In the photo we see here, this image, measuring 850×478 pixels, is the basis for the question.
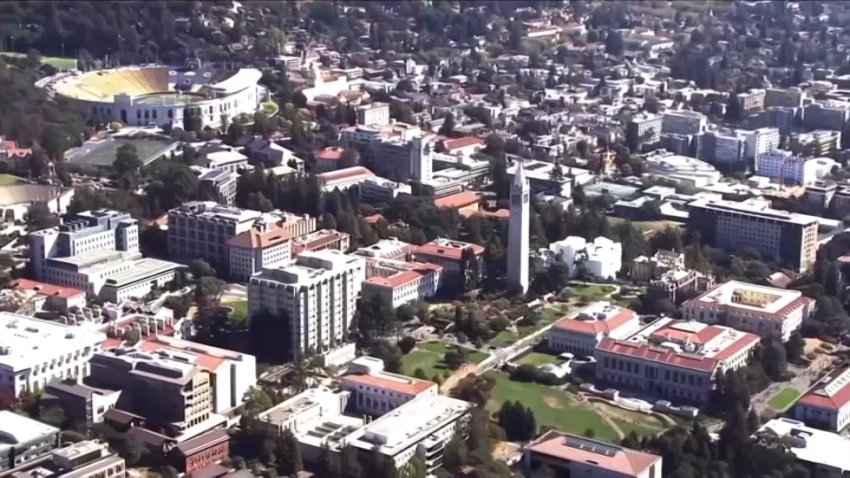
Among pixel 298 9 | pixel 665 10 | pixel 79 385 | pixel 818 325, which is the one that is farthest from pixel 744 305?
pixel 665 10

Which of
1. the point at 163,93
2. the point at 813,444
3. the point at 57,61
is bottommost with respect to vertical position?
the point at 813,444

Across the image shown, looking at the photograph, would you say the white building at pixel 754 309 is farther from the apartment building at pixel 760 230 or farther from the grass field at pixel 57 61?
the grass field at pixel 57 61

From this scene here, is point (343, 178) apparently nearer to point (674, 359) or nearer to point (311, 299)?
point (311, 299)

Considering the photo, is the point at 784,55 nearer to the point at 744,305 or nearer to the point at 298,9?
the point at 298,9

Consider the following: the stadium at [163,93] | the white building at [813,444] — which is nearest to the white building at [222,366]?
the white building at [813,444]

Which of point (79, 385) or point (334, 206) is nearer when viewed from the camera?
point (79, 385)

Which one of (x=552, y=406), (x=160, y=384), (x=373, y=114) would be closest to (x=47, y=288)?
(x=160, y=384)
